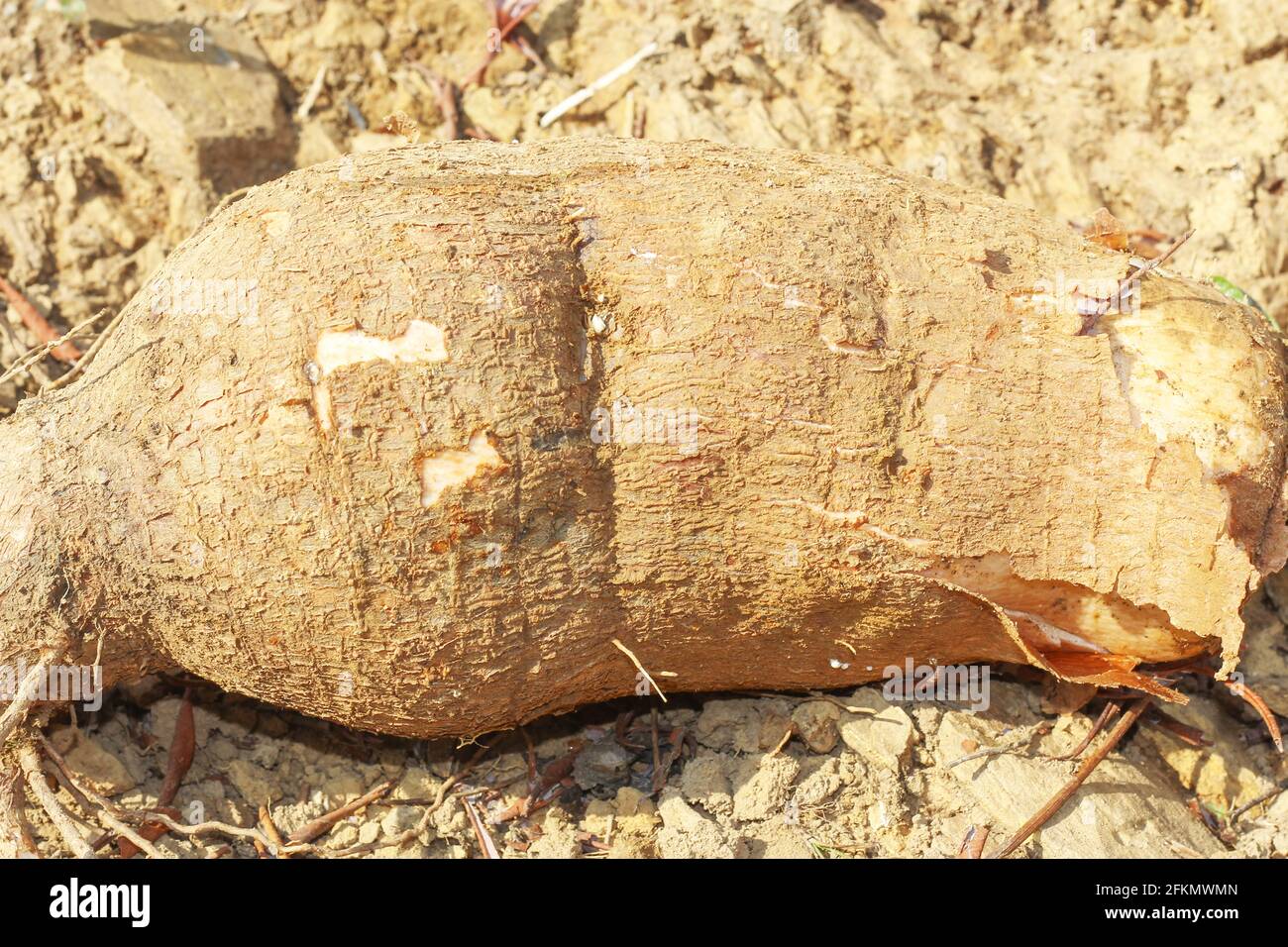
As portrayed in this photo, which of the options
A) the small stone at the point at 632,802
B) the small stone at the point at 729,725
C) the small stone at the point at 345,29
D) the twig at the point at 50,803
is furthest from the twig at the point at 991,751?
the small stone at the point at 345,29

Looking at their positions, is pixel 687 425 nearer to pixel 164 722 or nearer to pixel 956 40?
pixel 164 722

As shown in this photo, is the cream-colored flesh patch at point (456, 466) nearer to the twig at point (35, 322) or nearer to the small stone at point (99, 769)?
the small stone at point (99, 769)

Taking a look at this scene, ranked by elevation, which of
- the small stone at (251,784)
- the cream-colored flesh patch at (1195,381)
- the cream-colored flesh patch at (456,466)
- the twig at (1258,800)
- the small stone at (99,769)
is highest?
the cream-colored flesh patch at (1195,381)

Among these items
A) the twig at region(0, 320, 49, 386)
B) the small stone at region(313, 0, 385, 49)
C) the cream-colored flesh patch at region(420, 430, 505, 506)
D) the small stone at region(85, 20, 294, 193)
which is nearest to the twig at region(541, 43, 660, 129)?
the small stone at region(313, 0, 385, 49)

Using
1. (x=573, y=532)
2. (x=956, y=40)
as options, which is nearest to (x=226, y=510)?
(x=573, y=532)

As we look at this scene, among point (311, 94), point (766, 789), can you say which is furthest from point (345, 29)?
point (766, 789)

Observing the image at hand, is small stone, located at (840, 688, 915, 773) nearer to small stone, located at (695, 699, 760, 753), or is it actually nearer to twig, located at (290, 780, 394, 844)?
small stone, located at (695, 699, 760, 753)
